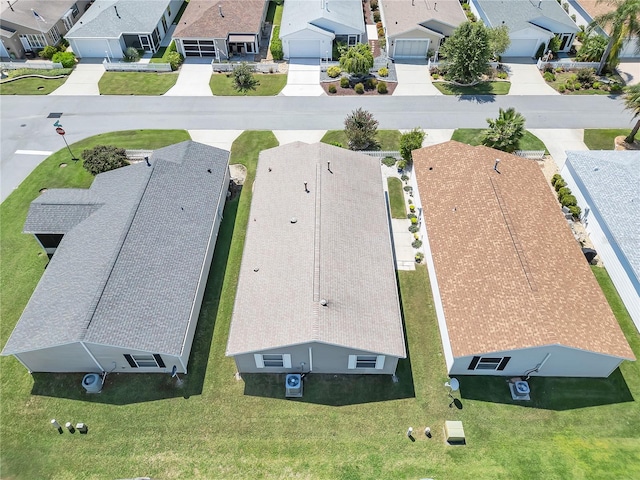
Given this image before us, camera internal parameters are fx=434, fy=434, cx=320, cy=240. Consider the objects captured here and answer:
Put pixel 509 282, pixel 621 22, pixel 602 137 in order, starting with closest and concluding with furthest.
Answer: pixel 509 282 < pixel 602 137 < pixel 621 22

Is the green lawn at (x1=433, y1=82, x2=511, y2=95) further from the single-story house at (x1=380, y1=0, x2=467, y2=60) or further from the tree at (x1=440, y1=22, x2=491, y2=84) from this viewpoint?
the single-story house at (x1=380, y1=0, x2=467, y2=60)

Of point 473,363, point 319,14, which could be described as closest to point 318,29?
point 319,14

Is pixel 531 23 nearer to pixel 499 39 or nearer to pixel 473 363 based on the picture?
pixel 499 39

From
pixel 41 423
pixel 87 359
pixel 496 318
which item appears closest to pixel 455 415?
pixel 496 318

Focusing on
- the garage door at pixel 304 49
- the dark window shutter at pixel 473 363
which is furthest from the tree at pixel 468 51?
the dark window shutter at pixel 473 363

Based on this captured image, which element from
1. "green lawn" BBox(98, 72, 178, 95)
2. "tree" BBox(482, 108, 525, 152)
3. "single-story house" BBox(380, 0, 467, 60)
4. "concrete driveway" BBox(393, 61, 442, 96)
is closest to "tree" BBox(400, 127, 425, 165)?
"tree" BBox(482, 108, 525, 152)
